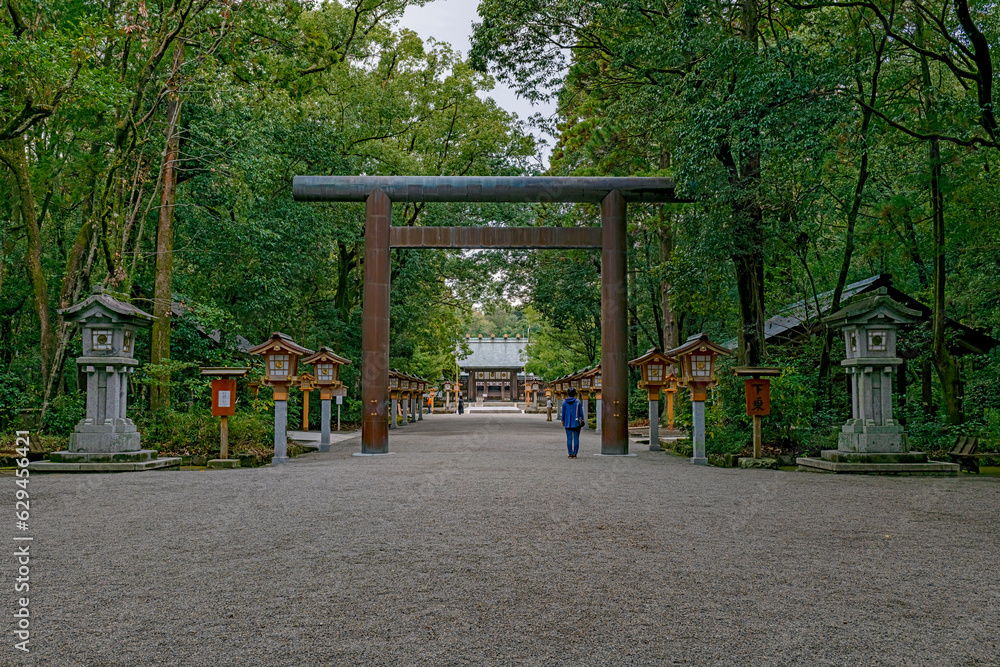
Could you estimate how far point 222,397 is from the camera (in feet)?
38.1

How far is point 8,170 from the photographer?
15.4 meters

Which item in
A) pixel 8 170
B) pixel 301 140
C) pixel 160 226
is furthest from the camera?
pixel 301 140

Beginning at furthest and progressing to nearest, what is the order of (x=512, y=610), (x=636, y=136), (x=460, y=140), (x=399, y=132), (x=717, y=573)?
(x=460, y=140) < (x=399, y=132) < (x=636, y=136) < (x=717, y=573) < (x=512, y=610)

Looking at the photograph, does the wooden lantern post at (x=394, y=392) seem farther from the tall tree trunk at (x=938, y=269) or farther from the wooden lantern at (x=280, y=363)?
the tall tree trunk at (x=938, y=269)

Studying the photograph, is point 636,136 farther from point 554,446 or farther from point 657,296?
point 657,296

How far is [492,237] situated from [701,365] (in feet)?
15.3

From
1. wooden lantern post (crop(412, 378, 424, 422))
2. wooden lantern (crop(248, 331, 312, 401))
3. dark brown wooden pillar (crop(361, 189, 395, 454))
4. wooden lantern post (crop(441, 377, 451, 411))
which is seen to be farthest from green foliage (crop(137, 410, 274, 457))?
wooden lantern post (crop(441, 377, 451, 411))

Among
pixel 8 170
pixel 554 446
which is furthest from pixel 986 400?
pixel 8 170

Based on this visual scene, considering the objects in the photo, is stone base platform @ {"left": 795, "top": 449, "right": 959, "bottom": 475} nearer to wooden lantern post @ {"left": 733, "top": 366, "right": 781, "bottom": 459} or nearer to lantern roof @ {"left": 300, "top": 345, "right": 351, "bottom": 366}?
wooden lantern post @ {"left": 733, "top": 366, "right": 781, "bottom": 459}

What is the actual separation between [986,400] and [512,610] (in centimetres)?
1266

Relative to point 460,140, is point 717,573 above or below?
below

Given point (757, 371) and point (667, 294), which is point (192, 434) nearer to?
point (757, 371)

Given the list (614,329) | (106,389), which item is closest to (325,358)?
(106,389)

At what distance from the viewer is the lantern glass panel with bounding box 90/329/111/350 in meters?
11.0
